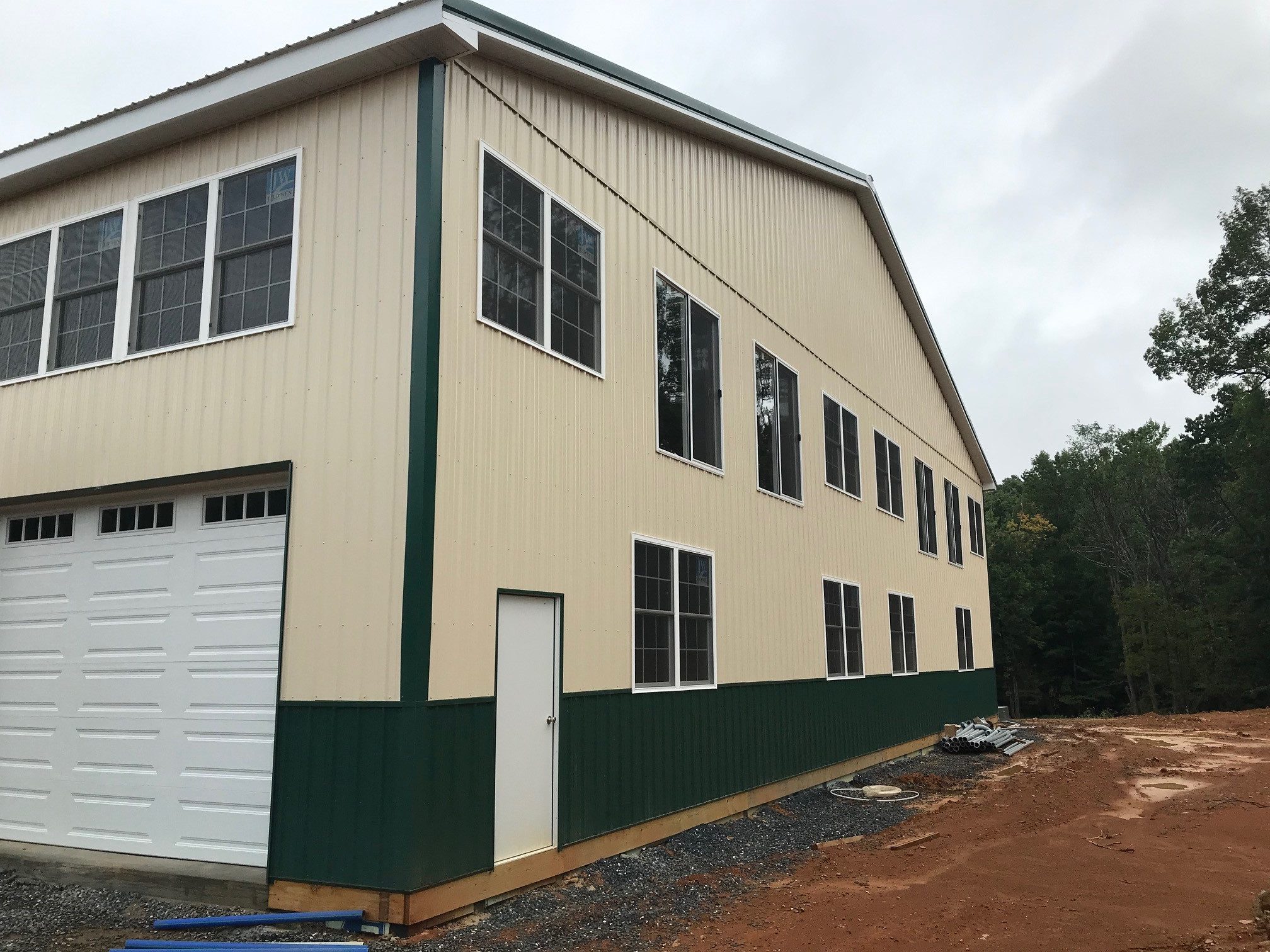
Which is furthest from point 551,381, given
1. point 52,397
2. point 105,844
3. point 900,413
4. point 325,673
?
point 900,413

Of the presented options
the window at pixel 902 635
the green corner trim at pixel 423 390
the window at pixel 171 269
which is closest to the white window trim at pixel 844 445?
the window at pixel 902 635

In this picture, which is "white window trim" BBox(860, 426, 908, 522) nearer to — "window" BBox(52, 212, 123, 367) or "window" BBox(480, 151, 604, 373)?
"window" BBox(480, 151, 604, 373)

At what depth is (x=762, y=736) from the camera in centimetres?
1236

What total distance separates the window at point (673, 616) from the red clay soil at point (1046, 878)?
2.28m

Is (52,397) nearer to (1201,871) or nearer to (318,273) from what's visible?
(318,273)

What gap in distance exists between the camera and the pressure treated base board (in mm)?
6559

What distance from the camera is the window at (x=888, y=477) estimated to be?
61.7ft

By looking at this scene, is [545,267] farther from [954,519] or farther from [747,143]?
[954,519]

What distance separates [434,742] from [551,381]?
134 inches

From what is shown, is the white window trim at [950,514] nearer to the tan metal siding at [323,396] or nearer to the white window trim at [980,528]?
the white window trim at [980,528]

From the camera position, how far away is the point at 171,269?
8633 mm

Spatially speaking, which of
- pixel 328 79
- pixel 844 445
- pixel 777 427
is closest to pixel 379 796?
pixel 328 79

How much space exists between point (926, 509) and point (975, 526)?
6.65 metres

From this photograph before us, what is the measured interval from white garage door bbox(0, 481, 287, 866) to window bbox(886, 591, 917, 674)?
1330cm
